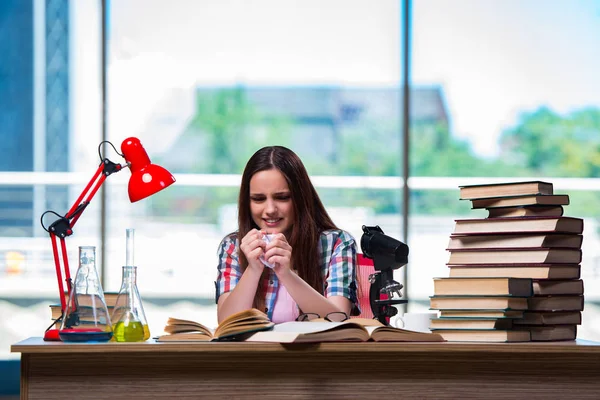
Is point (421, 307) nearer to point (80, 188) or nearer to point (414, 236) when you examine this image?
point (414, 236)

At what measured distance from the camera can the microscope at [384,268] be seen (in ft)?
6.38

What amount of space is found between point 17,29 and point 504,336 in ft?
10.7

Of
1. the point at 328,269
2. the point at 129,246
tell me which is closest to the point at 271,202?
the point at 328,269

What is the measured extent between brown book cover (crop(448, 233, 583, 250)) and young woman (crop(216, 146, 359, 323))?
485 mm

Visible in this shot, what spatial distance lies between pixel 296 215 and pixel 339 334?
800 mm

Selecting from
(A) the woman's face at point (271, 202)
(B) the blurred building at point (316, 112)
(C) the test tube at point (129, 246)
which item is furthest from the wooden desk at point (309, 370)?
(B) the blurred building at point (316, 112)

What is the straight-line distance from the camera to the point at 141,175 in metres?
1.96

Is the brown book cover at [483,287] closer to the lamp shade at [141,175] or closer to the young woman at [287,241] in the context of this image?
the young woman at [287,241]

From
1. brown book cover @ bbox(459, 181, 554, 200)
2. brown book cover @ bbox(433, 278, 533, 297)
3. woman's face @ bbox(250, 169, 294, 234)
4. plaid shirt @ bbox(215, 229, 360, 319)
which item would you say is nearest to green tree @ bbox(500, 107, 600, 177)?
plaid shirt @ bbox(215, 229, 360, 319)

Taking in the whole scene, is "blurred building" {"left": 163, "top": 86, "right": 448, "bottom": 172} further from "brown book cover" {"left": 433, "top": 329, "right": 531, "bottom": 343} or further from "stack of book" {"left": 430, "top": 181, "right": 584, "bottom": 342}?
"brown book cover" {"left": 433, "top": 329, "right": 531, "bottom": 343}

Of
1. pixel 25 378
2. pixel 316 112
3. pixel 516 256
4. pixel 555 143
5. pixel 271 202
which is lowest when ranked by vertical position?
pixel 25 378

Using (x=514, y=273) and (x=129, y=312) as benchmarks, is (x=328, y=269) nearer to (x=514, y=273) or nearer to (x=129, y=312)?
(x=514, y=273)

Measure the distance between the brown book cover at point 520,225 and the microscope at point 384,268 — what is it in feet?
0.48

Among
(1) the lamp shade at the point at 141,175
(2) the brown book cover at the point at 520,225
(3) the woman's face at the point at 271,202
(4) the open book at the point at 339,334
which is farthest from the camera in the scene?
(3) the woman's face at the point at 271,202
